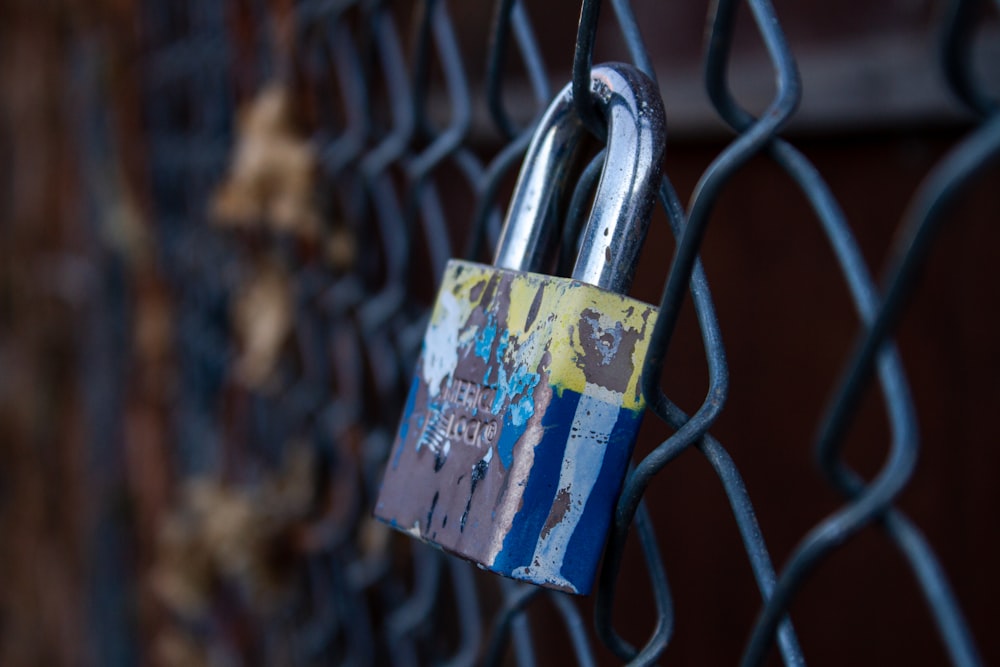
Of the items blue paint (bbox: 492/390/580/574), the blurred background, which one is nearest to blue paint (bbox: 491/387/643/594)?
blue paint (bbox: 492/390/580/574)

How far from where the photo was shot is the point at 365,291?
3.49 ft

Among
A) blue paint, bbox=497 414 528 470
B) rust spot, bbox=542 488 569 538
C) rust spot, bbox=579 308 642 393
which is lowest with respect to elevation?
rust spot, bbox=542 488 569 538

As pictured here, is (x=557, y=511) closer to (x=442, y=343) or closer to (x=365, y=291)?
(x=442, y=343)

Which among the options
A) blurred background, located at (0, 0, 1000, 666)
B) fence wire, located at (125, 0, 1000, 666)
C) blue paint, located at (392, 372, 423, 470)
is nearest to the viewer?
fence wire, located at (125, 0, 1000, 666)

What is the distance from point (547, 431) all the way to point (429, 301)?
108 cm

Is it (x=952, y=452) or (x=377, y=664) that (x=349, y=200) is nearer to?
(x=377, y=664)

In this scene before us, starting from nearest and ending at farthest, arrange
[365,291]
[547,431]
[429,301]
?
[547,431]
[365,291]
[429,301]

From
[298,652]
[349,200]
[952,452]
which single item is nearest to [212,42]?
[349,200]

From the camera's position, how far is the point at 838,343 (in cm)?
107

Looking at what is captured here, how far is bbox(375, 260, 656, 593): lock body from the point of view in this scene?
1.29 feet

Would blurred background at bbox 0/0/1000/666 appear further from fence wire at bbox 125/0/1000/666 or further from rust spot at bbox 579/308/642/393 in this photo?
rust spot at bbox 579/308/642/393

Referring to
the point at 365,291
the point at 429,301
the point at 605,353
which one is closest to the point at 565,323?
the point at 605,353

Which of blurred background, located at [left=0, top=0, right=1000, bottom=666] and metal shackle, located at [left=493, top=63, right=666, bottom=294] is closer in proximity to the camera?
metal shackle, located at [left=493, top=63, right=666, bottom=294]

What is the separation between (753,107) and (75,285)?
171 centimetres
